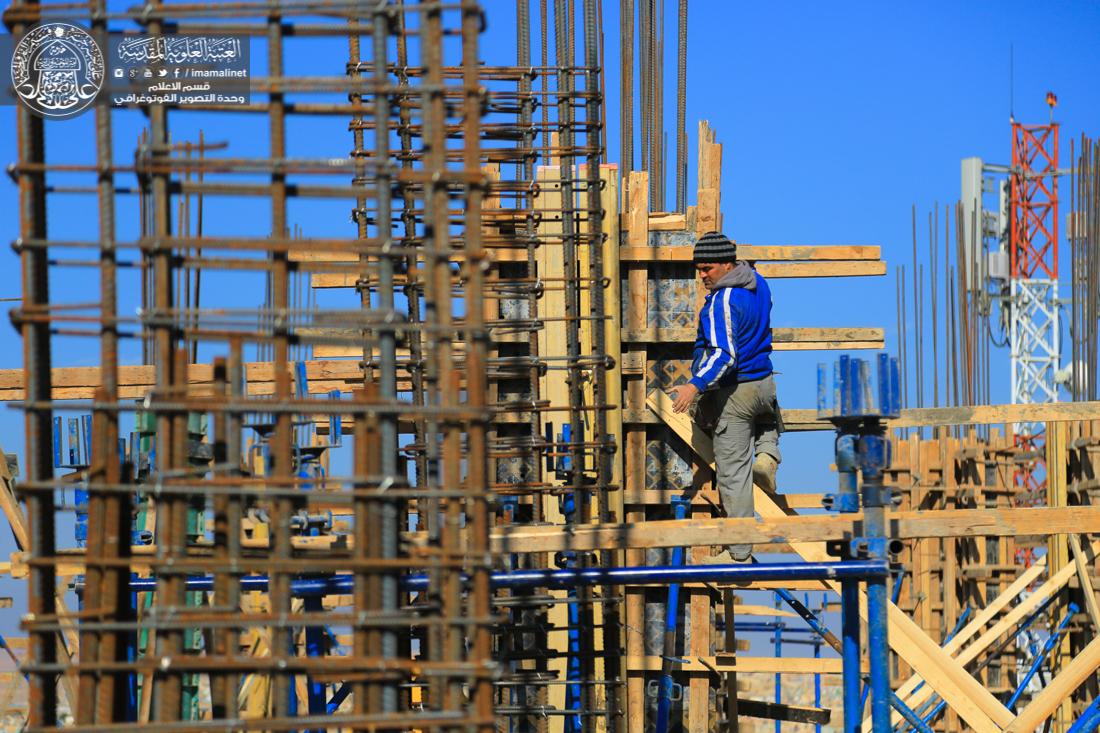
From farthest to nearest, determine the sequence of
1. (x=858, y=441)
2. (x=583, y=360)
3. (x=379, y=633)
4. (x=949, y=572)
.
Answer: (x=949, y=572)
(x=583, y=360)
(x=858, y=441)
(x=379, y=633)

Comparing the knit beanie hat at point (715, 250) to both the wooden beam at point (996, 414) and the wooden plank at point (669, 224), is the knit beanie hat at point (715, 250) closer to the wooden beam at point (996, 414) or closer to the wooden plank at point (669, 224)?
the wooden beam at point (996, 414)

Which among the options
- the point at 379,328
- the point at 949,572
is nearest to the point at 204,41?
the point at 379,328

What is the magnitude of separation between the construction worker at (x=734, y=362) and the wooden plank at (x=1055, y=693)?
2018 millimetres

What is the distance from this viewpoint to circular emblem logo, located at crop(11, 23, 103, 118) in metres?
6.42

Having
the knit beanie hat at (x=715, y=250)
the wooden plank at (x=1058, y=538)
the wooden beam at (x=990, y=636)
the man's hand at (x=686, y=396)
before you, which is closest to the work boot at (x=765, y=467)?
the man's hand at (x=686, y=396)

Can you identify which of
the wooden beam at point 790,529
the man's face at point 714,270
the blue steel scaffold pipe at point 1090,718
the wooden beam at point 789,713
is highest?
the man's face at point 714,270

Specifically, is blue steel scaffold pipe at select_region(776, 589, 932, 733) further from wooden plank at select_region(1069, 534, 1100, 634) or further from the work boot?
wooden plank at select_region(1069, 534, 1100, 634)

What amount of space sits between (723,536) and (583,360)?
351cm

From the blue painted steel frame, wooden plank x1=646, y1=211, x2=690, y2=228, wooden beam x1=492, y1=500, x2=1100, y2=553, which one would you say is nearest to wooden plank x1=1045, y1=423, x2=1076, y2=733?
the blue painted steel frame

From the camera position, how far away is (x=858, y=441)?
7.68 meters

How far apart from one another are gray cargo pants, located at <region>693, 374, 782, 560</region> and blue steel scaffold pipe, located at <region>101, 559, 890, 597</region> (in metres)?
2.10

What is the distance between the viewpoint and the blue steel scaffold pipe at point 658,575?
7.42 m

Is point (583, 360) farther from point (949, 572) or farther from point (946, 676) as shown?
point (949, 572)

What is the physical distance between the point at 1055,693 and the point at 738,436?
8.25 feet
